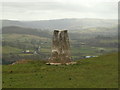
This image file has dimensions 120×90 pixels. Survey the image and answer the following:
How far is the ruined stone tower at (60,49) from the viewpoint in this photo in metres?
54.1

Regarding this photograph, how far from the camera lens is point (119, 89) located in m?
28.7

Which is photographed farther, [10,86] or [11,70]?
[11,70]

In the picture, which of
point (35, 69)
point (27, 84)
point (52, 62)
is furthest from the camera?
point (52, 62)

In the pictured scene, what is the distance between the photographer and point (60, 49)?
54.6 m

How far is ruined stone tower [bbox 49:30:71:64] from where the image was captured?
54.1 m

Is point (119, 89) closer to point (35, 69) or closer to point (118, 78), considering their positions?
point (118, 78)

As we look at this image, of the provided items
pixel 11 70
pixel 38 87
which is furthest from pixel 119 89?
pixel 11 70

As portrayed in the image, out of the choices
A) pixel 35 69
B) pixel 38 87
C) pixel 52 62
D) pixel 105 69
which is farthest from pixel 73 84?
pixel 52 62

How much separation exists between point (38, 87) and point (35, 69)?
54.2ft

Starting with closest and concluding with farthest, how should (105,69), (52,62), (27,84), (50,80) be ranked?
(27,84) < (50,80) < (105,69) < (52,62)

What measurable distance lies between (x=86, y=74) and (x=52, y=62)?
53.3 feet

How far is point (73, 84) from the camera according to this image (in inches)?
1259

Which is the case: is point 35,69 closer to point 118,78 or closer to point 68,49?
point 68,49

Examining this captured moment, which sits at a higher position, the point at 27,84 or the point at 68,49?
the point at 68,49
